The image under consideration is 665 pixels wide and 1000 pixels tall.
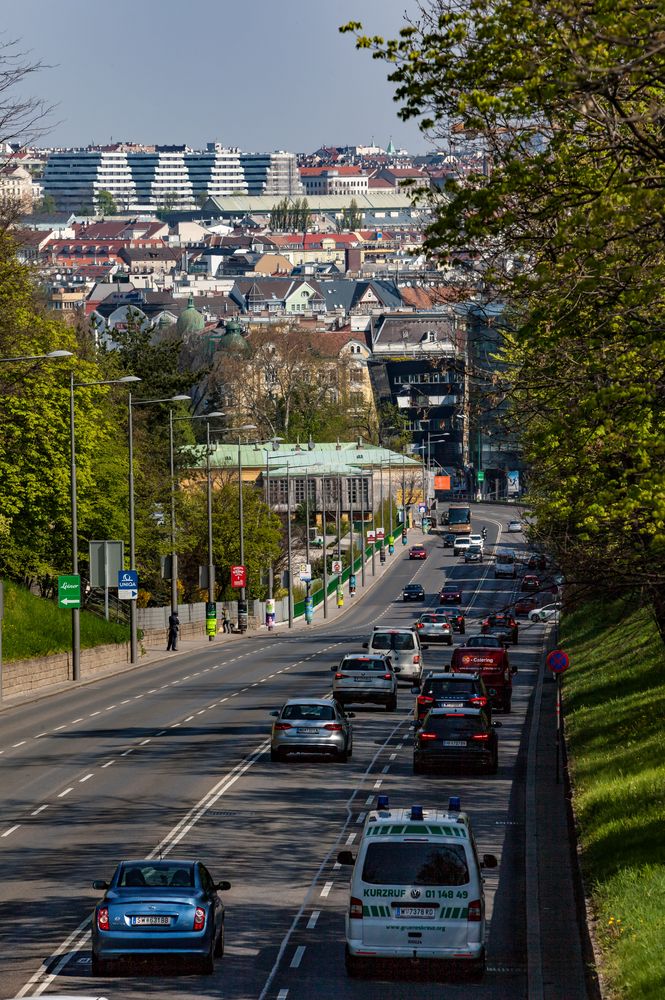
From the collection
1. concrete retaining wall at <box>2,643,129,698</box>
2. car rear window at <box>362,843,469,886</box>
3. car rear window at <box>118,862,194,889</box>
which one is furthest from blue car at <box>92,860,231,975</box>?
concrete retaining wall at <box>2,643,129,698</box>

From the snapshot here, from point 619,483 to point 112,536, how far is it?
57386 millimetres

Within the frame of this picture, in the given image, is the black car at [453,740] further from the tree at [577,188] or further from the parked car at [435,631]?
the parked car at [435,631]

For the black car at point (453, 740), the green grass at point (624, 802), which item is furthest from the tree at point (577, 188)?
the black car at point (453, 740)

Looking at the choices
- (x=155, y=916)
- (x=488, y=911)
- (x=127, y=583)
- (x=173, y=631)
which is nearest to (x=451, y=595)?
(x=173, y=631)

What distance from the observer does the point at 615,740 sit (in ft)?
113

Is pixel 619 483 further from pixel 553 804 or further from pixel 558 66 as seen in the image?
pixel 553 804

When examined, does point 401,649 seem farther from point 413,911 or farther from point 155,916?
point 413,911

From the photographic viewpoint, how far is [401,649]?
191 ft

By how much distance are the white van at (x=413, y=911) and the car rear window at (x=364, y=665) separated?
30.3 m

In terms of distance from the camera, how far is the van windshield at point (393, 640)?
58.1 meters

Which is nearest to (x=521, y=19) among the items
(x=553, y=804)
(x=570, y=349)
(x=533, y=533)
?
(x=570, y=349)

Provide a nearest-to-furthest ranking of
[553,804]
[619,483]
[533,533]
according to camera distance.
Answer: [619,483] → [553,804] → [533,533]

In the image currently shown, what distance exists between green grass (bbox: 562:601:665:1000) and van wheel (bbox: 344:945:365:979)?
232cm

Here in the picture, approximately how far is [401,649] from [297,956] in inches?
1494
